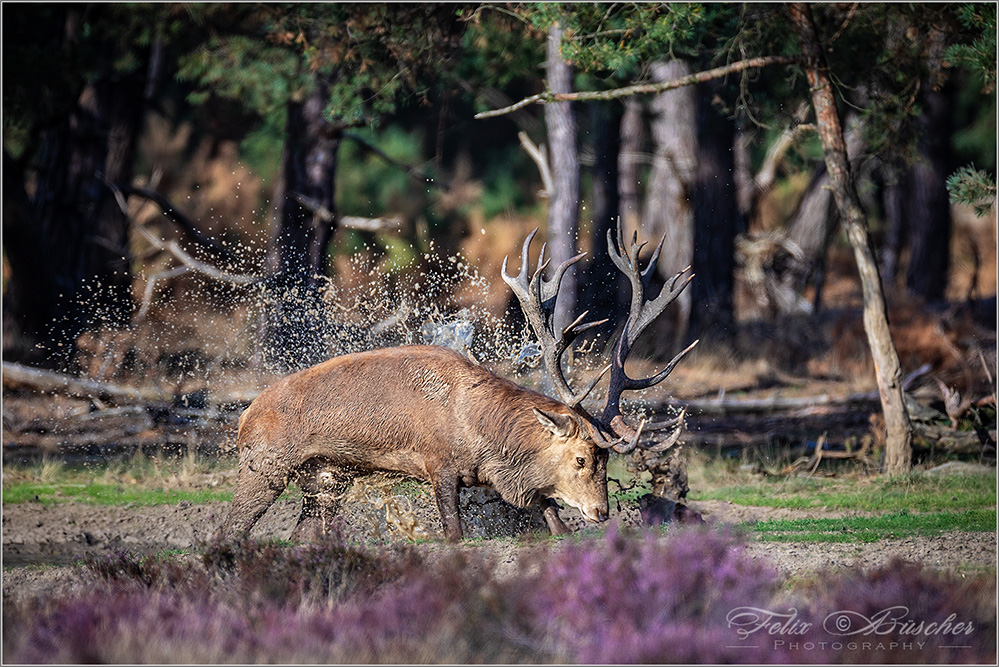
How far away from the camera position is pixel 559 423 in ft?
25.8

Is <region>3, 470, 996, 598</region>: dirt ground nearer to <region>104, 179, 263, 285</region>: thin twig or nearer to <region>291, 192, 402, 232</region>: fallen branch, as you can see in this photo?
<region>104, 179, 263, 285</region>: thin twig

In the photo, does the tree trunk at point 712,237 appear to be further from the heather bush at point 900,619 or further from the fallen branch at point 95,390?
the heather bush at point 900,619

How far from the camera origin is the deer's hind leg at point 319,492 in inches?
335

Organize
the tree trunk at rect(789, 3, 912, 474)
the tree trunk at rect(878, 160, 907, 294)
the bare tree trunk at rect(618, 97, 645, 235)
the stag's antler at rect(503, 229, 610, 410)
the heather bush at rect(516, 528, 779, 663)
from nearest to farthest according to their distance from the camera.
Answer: the heather bush at rect(516, 528, 779, 663), the stag's antler at rect(503, 229, 610, 410), the tree trunk at rect(789, 3, 912, 474), the bare tree trunk at rect(618, 97, 645, 235), the tree trunk at rect(878, 160, 907, 294)

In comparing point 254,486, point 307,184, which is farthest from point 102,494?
point 307,184

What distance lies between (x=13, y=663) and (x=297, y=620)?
1448mm

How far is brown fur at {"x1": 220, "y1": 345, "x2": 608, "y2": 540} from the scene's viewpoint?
802cm

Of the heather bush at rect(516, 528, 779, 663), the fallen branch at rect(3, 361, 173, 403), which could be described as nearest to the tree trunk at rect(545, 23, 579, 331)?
the fallen branch at rect(3, 361, 173, 403)

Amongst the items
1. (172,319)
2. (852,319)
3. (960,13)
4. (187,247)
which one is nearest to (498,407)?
(960,13)

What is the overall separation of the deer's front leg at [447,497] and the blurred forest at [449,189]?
7.40 ft

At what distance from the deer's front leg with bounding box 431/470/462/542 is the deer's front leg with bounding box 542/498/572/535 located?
76 centimetres

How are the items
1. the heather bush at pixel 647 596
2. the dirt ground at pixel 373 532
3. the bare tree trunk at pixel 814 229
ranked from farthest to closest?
1. the bare tree trunk at pixel 814 229
2. the dirt ground at pixel 373 532
3. the heather bush at pixel 647 596

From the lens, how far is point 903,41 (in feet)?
40.8

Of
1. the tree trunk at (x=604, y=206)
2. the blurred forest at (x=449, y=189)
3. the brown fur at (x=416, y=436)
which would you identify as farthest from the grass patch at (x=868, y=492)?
the tree trunk at (x=604, y=206)
